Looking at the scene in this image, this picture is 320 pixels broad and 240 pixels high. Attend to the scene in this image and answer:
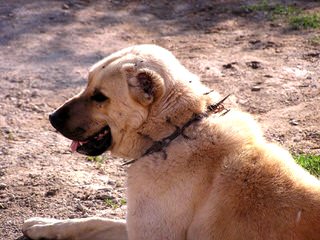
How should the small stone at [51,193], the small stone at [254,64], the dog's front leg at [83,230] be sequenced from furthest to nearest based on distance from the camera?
1. the small stone at [254,64]
2. the small stone at [51,193]
3. the dog's front leg at [83,230]

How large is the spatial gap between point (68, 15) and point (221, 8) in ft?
7.88

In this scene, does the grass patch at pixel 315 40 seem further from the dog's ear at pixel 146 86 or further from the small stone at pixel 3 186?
the dog's ear at pixel 146 86

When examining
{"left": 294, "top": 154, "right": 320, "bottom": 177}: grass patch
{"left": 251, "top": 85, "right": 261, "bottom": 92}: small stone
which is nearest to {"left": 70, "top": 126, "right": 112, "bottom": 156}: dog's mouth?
{"left": 294, "top": 154, "right": 320, "bottom": 177}: grass patch

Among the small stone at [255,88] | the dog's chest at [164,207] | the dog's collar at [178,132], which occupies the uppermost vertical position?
the dog's collar at [178,132]

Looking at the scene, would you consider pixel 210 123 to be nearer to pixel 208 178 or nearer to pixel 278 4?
pixel 208 178

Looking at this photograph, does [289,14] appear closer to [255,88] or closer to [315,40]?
[315,40]

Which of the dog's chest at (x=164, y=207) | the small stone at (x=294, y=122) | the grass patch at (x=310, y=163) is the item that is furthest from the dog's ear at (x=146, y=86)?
the small stone at (x=294, y=122)

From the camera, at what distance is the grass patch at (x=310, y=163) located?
6.36 m

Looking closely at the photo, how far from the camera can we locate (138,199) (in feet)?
15.8

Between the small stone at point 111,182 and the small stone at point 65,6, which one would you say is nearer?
the small stone at point 111,182

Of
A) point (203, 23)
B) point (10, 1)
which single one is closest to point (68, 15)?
point (10, 1)

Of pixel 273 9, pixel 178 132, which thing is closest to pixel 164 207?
pixel 178 132

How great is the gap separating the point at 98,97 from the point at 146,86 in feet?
1.24

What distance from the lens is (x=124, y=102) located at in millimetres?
4887
